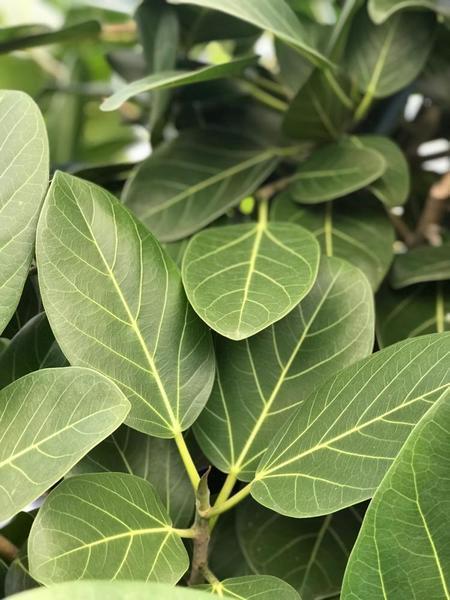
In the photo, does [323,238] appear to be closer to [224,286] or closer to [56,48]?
[224,286]

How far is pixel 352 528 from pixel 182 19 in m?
0.46

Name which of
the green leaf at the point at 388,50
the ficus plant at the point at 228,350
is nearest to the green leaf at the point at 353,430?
the ficus plant at the point at 228,350

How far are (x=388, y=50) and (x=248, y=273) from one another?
0.29 meters

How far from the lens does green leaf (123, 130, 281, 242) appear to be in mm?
585

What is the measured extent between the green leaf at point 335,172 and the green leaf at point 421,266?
0.22 feet

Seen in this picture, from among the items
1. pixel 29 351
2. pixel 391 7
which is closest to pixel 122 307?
pixel 29 351

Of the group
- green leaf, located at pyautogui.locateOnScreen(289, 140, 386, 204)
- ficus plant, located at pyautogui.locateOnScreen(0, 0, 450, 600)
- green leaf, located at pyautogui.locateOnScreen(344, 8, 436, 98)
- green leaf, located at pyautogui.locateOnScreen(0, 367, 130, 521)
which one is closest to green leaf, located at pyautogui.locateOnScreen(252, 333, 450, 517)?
ficus plant, located at pyautogui.locateOnScreen(0, 0, 450, 600)

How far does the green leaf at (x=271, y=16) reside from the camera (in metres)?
0.47

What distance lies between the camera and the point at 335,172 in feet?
1.91

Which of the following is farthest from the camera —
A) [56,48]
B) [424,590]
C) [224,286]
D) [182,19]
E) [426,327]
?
[56,48]

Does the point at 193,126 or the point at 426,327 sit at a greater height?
the point at 193,126

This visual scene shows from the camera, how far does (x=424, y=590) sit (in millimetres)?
321

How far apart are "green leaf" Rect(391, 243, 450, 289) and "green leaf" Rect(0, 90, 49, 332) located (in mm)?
289

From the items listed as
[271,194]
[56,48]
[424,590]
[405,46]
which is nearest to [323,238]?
[271,194]
